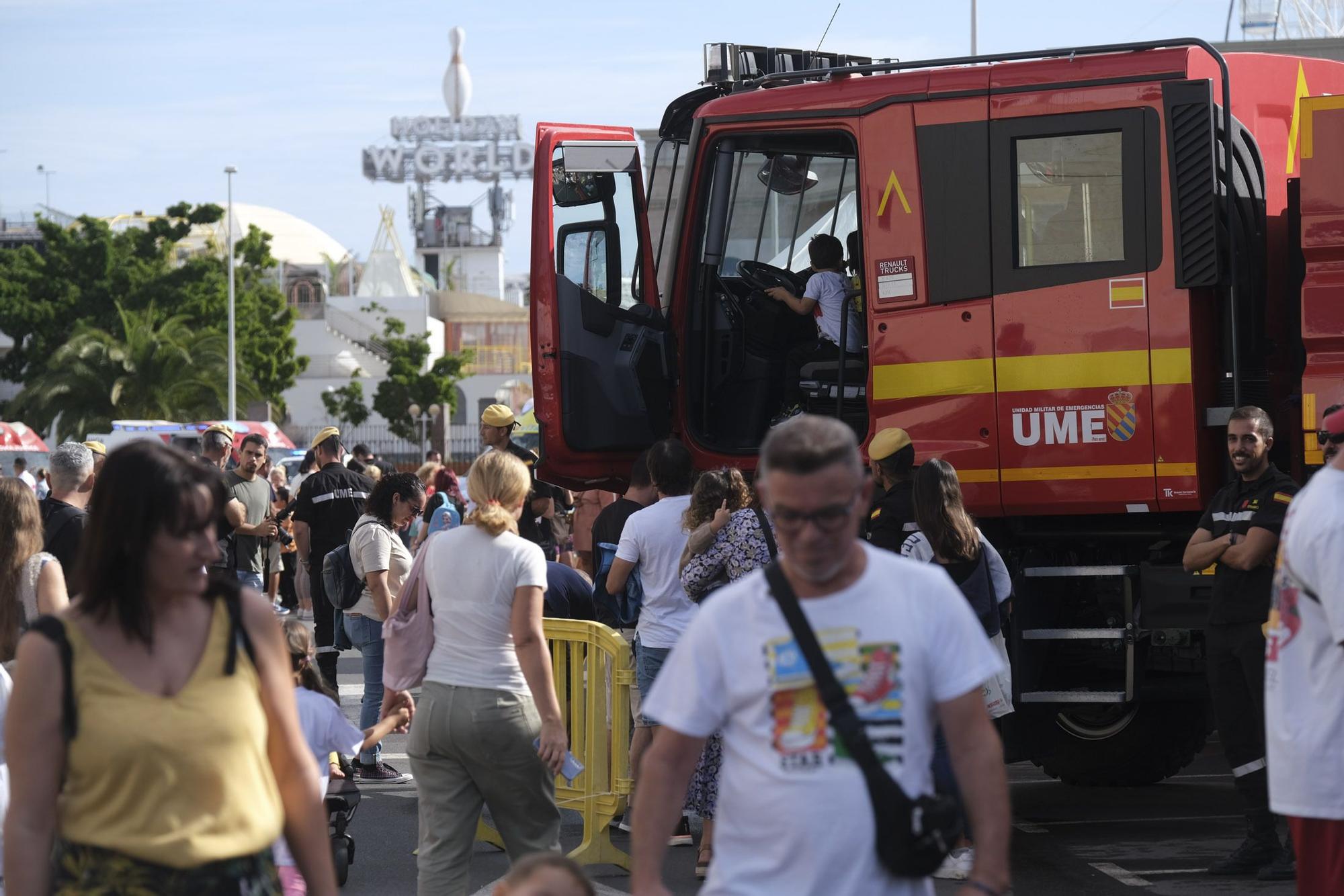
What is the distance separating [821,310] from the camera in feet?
26.4

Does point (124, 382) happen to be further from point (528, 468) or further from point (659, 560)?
point (659, 560)

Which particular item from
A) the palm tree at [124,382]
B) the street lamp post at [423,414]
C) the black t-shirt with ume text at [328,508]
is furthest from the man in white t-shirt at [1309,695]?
the street lamp post at [423,414]

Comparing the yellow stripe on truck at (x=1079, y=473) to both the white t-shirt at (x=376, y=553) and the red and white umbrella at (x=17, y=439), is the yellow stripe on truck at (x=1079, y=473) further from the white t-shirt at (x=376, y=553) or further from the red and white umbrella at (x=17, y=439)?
the red and white umbrella at (x=17, y=439)

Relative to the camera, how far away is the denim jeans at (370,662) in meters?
9.30

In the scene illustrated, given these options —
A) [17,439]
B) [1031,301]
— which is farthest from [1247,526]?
[17,439]

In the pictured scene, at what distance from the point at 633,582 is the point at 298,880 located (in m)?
3.20

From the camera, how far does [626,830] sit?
8.01m

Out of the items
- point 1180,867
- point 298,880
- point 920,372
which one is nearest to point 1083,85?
point 920,372

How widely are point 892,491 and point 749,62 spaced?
2.72 meters

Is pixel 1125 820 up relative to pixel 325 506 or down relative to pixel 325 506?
down

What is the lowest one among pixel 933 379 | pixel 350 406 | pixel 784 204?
pixel 933 379

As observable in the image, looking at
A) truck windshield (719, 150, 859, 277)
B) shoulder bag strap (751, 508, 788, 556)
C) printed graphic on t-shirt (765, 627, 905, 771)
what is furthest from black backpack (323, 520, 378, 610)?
printed graphic on t-shirt (765, 627, 905, 771)

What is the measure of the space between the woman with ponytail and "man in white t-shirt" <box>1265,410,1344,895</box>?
7.12ft

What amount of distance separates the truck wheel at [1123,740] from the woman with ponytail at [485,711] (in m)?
3.63
